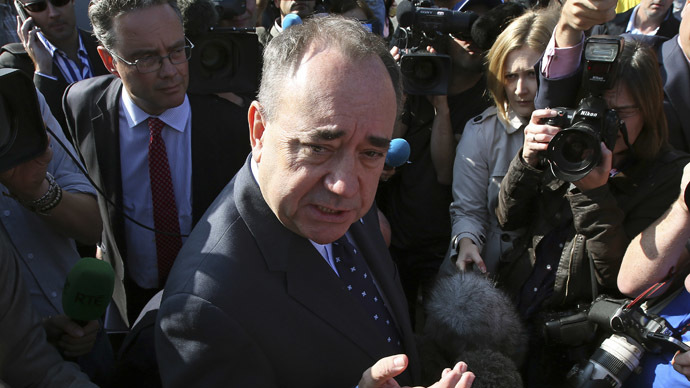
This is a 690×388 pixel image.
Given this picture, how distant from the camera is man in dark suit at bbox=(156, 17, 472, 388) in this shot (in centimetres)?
149

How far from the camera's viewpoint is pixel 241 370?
1.49 m

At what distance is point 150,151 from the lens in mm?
2764

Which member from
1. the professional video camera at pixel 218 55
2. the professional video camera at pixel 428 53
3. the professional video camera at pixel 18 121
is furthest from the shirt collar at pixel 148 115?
the professional video camera at pixel 428 53

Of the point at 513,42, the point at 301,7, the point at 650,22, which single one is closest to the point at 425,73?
the point at 513,42

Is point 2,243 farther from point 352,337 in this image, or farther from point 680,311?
point 680,311

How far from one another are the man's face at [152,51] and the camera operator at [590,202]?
5.13 ft

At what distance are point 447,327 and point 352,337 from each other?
0.41 metres

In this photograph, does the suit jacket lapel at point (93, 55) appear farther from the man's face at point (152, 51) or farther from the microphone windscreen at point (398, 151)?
the microphone windscreen at point (398, 151)

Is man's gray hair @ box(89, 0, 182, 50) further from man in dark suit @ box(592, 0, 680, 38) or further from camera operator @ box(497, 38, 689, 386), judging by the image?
man in dark suit @ box(592, 0, 680, 38)

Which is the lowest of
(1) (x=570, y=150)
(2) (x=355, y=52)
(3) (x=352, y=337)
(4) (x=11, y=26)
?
(4) (x=11, y=26)

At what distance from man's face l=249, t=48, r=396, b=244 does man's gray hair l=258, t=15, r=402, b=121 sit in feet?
0.08

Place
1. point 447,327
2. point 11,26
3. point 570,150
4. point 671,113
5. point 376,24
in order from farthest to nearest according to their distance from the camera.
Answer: point 11,26, point 376,24, point 671,113, point 570,150, point 447,327

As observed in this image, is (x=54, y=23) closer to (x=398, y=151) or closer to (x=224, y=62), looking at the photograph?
(x=224, y=62)

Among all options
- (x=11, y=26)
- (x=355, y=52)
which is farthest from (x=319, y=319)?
(x=11, y=26)
